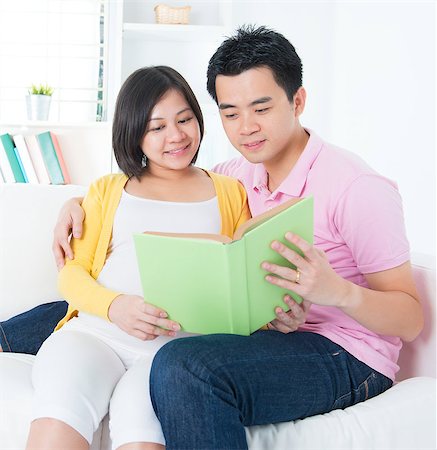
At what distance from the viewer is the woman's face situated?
164cm

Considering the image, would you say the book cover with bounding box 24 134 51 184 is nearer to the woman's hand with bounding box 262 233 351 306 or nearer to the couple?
the couple

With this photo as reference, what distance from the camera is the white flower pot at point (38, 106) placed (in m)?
3.40

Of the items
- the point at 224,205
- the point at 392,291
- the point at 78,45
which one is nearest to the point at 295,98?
the point at 224,205

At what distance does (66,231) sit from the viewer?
1.63 meters

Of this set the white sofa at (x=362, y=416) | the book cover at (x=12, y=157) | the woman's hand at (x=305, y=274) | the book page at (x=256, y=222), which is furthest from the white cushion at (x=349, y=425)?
the book cover at (x=12, y=157)

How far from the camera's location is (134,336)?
1.44 metres

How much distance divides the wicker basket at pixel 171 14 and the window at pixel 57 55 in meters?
0.34

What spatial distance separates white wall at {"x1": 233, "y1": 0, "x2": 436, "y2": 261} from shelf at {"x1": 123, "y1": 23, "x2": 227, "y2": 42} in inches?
4.9

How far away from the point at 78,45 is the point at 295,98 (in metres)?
2.28

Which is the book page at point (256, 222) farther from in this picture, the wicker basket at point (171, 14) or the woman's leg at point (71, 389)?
the wicker basket at point (171, 14)

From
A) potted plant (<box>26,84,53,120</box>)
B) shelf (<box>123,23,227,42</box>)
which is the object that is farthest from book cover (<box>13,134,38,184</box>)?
shelf (<box>123,23,227,42</box>)

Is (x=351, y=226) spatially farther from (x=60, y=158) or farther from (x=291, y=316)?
(x=60, y=158)

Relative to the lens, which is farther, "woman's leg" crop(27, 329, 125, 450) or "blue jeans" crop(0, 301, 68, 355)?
"blue jeans" crop(0, 301, 68, 355)

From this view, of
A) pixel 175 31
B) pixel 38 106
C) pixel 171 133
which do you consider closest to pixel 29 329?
pixel 171 133
